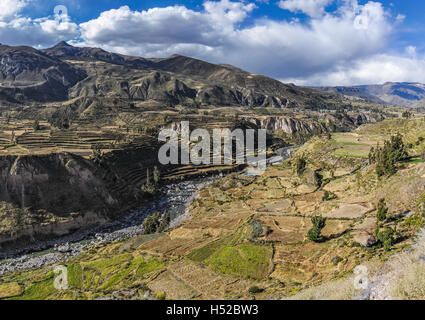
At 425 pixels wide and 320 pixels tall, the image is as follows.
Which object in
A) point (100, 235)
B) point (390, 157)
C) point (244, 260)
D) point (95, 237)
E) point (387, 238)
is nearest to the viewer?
point (387, 238)

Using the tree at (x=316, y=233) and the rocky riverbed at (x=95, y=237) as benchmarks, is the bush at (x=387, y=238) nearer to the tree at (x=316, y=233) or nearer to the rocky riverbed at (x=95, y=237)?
the tree at (x=316, y=233)

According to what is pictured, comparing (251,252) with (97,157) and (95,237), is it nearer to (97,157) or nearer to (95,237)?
(95,237)

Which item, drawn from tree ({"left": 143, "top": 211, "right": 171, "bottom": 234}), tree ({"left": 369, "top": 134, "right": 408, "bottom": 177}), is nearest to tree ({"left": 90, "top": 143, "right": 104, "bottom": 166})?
tree ({"left": 143, "top": 211, "right": 171, "bottom": 234})

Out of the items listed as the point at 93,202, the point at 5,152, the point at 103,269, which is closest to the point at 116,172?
the point at 93,202

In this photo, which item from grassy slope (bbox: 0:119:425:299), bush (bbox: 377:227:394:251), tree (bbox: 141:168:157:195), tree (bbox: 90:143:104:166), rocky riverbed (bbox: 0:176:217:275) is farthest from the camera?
tree (bbox: 141:168:157:195)

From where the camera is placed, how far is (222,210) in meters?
70.4

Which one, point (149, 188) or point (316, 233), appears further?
point (149, 188)

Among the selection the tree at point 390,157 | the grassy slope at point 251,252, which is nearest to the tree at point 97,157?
the grassy slope at point 251,252

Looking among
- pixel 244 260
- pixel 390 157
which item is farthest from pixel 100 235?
pixel 390 157

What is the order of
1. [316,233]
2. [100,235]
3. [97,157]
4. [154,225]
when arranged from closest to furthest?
[316,233]
[100,235]
[154,225]
[97,157]

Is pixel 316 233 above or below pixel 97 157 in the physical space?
below

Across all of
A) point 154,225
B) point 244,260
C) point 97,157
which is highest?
point 97,157

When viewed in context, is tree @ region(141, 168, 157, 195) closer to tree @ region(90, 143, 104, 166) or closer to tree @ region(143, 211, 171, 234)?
tree @ region(90, 143, 104, 166)

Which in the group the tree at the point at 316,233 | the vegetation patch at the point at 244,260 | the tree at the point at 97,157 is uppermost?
the tree at the point at 97,157
